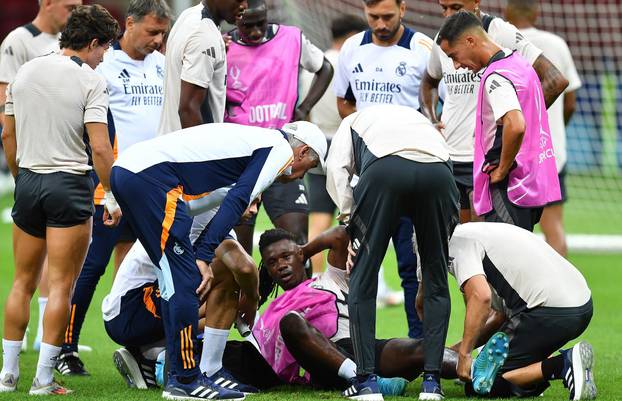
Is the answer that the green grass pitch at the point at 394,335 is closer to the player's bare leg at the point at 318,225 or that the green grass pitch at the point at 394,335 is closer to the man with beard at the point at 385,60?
the player's bare leg at the point at 318,225

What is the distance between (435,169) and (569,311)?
3.54ft

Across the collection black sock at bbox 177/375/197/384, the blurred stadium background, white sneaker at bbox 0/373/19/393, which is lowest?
the blurred stadium background

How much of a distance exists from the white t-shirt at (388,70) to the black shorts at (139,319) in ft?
7.71

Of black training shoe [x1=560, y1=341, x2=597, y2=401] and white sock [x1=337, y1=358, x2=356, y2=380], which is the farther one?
white sock [x1=337, y1=358, x2=356, y2=380]

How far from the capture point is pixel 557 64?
988cm

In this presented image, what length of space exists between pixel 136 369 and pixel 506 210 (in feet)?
7.91

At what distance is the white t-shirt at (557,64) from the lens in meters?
9.82

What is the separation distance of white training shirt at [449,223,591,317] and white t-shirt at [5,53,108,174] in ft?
7.00

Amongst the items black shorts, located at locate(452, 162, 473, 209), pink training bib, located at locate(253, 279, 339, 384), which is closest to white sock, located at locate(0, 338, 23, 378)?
pink training bib, located at locate(253, 279, 339, 384)

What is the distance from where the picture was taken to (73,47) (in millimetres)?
6262

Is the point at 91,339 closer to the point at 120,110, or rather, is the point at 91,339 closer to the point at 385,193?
the point at 120,110

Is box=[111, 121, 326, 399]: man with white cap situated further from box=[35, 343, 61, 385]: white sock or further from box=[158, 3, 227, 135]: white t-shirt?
box=[158, 3, 227, 135]: white t-shirt

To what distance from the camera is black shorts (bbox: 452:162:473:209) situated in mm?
7293

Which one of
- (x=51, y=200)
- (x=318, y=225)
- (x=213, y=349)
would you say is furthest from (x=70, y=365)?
(x=318, y=225)
